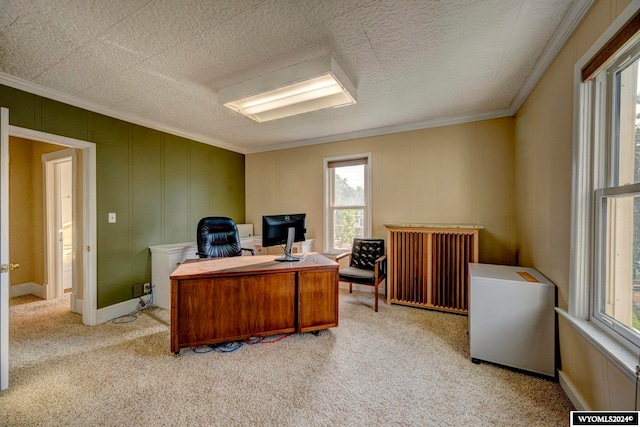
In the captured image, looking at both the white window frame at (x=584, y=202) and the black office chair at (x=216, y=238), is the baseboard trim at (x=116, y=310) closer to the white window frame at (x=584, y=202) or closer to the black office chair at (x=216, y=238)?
the black office chair at (x=216, y=238)

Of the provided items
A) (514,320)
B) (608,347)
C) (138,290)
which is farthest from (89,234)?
(608,347)

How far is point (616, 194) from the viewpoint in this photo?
1378 millimetres

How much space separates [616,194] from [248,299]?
269 centimetres

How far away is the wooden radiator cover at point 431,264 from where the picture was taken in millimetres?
3102

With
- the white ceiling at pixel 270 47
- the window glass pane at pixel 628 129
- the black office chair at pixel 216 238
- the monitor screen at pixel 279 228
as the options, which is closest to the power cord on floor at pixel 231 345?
the monitor screen at pixel 279 228

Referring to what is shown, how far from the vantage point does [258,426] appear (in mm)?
1496

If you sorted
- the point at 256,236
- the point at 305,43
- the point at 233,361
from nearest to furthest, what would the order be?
the point at 305,43 < the point at 233,361 < the point at 256,236

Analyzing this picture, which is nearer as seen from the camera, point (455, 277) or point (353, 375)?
point (353, 375)

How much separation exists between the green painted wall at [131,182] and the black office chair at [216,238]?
94cm

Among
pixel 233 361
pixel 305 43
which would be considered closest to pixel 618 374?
pixel 233 361

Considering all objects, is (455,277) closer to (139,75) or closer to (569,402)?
(569,402)

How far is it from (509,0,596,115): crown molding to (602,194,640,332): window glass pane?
1.14m

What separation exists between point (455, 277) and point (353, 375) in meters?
1.91

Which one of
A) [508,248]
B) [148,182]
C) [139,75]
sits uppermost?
[139,75]
